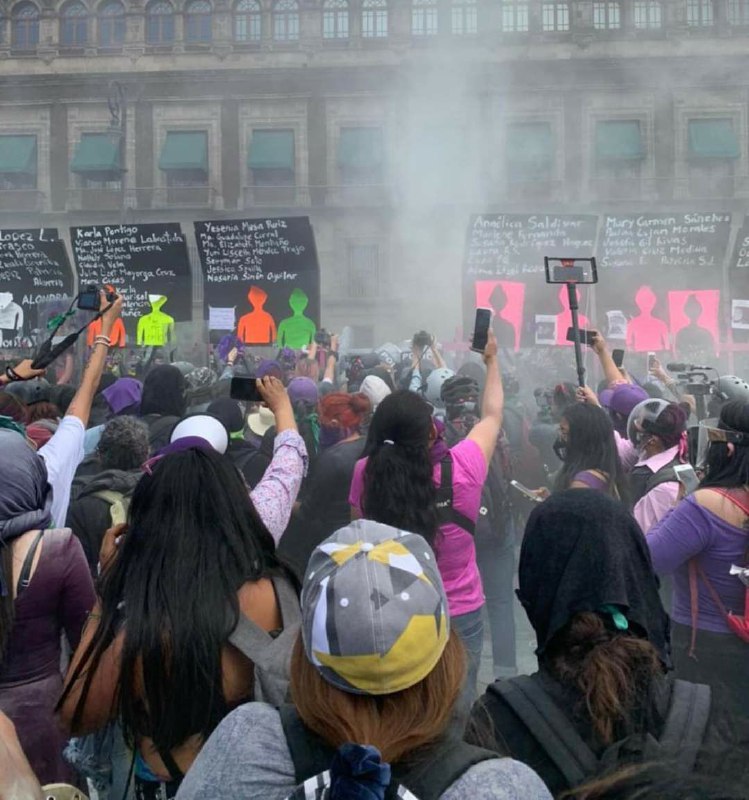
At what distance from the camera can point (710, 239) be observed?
6824 millimetres

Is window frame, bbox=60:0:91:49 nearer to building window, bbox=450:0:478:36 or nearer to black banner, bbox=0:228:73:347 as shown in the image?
building window, bbox=450:0:478:36

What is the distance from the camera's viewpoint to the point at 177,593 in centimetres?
142

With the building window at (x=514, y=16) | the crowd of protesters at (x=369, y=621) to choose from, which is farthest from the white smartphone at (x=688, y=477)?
the building window at (x=514, y=16)

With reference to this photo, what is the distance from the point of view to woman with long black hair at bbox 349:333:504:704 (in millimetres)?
2348

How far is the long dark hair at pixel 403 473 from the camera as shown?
2342mm

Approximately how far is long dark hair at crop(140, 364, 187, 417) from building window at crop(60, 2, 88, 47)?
20.9m

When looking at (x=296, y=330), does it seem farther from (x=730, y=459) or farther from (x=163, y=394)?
(x=730, y=459)

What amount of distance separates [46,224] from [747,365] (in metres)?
Answer: 18.8

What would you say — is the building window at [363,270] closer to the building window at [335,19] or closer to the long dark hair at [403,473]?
the building window at [335,19]

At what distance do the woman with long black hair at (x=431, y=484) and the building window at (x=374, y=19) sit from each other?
1916cm

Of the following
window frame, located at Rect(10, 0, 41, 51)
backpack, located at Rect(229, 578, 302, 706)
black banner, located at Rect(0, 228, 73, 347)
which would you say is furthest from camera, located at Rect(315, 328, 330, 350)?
window frame, located at Rect(10, 0, 41, 51)

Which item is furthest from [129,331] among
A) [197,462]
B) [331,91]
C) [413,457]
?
[331,91]

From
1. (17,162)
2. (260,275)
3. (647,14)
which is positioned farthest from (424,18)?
(260,275)

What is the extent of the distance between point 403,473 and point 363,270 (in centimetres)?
1966
